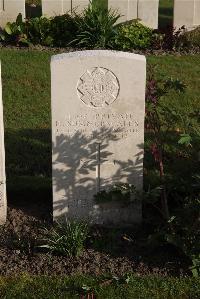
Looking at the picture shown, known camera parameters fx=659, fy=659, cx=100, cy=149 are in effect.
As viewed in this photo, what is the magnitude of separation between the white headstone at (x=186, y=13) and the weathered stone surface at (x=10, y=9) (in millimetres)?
2886

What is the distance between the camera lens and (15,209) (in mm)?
→ 6629

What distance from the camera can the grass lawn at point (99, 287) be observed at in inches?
213

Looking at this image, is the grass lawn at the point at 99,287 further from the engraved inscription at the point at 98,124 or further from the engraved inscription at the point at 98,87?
the engraved inscription at the point at 98,87

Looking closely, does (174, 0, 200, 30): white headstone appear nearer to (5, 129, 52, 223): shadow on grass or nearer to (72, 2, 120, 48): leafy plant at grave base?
(72, 2, 120, 48): leafy plant at grave base

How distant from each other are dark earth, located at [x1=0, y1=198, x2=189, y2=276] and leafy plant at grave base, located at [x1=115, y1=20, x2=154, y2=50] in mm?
5694

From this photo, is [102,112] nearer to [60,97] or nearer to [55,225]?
[60,97]

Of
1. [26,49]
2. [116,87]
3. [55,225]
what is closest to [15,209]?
[55,225]

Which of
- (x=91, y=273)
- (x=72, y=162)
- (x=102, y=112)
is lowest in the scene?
(x=91, y=273)

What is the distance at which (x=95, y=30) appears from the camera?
1147 centimetres

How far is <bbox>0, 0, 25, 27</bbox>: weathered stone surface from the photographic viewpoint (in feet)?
40.6

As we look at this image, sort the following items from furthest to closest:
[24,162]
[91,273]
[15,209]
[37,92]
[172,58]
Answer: [172,58]
[37,92]
[24,162]
[15,209]
[91,273]

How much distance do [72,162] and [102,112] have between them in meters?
0.56

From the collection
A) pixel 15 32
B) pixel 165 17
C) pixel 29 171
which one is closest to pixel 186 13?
pixel 165 17

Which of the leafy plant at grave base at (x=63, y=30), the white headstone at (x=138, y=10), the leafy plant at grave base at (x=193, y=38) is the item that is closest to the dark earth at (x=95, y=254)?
the leafy plant at grave base at (x=63, y=30)
